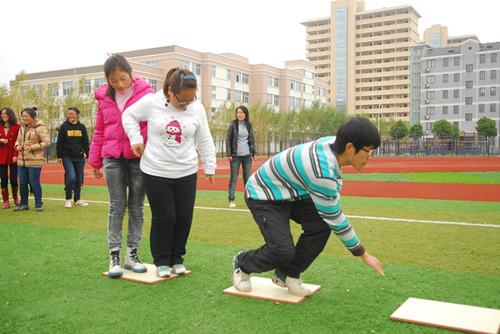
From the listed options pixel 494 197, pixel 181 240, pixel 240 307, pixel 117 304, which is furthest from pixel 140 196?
pixel 494 197

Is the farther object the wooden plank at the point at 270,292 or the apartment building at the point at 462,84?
the apartment building at the point at 462,84

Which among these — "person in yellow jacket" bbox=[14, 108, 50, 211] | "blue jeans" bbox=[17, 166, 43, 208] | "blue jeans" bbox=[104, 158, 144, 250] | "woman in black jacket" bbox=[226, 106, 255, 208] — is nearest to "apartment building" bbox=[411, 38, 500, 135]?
"woman in black jacket" bbox=[226, 106, 255, 208]

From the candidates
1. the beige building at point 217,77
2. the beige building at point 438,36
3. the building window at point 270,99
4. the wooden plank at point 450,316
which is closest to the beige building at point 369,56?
the beige building at point 438,36

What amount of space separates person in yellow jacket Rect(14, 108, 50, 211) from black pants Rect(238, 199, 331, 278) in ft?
22.3

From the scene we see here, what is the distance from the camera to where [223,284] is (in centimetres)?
451

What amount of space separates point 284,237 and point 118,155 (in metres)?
1.84

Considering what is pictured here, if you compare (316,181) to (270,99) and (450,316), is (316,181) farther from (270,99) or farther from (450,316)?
(270,99)

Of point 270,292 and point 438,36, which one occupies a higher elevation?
point 438,36

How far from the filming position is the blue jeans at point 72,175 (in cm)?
1023

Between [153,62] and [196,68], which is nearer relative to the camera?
[153,62]

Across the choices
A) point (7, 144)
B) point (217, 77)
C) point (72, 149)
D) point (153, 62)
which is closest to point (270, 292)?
point (72, 149)

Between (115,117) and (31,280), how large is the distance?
5.45ft

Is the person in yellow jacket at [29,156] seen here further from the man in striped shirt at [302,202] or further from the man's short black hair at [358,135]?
the man's short black hair at [358,135]

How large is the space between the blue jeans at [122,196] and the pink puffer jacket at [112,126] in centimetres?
12
